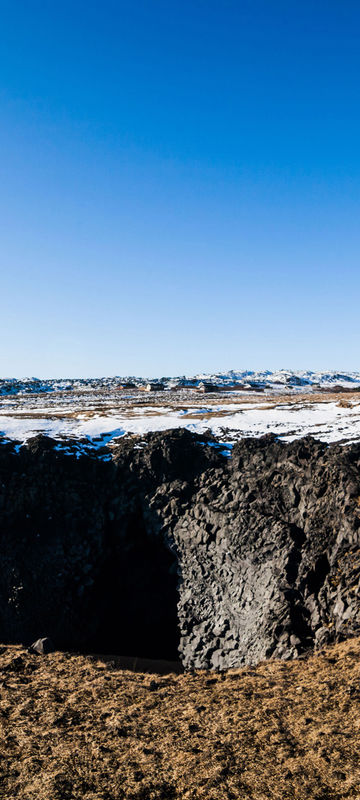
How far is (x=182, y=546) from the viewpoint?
94.4ft

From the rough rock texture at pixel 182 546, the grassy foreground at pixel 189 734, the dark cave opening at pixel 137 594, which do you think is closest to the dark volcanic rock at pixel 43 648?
the grassy foreground at pixel 189 734

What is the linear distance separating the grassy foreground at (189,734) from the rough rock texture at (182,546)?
4.79 metres

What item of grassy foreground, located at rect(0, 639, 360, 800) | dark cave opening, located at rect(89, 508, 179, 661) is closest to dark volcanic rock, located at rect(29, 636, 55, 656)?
grassy foreground, located at rect(0, 639, 360, 800)

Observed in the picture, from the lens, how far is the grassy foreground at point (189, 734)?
9977 mm

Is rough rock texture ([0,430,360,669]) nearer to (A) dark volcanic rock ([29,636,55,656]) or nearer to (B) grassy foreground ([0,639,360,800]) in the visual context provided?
(B) grassy foreground ([0,639,360,800])

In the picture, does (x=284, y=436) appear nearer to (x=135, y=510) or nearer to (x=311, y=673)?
(x=135, y=510)

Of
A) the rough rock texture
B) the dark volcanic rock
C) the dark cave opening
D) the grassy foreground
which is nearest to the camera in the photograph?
the grassy foreground

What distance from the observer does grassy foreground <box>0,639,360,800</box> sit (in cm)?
998

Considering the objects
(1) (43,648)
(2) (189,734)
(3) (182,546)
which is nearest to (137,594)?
(3) (182,546)

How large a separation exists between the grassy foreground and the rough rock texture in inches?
189

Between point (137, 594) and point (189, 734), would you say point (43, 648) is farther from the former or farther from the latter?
point (189, 734)

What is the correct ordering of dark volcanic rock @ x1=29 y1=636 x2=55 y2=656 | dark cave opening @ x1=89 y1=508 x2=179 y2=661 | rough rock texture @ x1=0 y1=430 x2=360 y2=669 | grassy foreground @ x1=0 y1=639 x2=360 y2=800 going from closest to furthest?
1. grassy foreground @ x1=0 y1=639 x2=360 y2=800
2. dark volcanic rock @ x1=29 y1=636 x2=55 y2=656
3. rough rock texture @ x1=0 y1=430 x2=360 y2=669
4. dark cave opening @ x1=89 y1=508 x2=179 y2=661

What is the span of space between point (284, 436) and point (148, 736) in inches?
1021

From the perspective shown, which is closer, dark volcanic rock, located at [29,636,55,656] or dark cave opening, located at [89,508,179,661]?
dark volcanic rock, located at [29,636,55,656]
